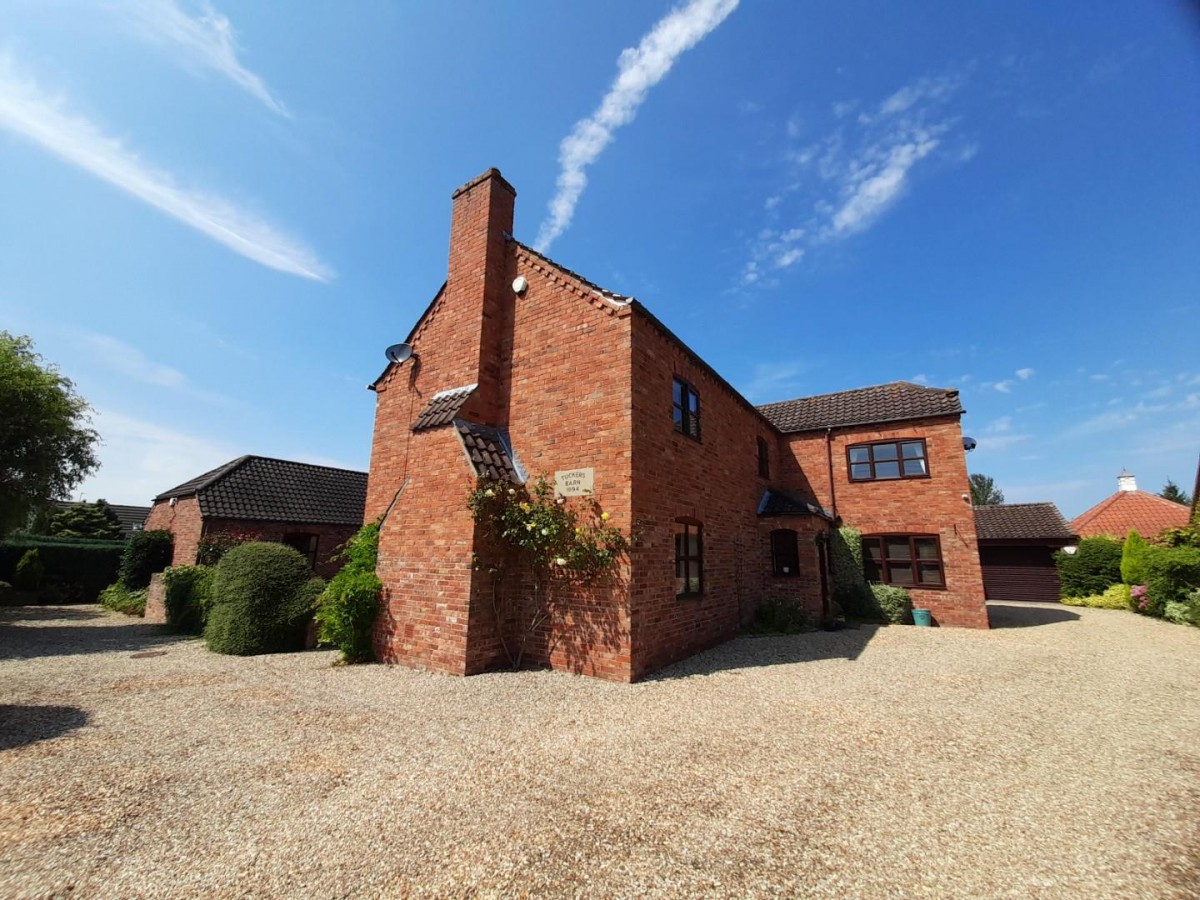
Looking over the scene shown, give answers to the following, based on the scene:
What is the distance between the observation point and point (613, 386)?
842 cm

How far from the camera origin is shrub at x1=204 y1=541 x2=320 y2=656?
9.30 meters

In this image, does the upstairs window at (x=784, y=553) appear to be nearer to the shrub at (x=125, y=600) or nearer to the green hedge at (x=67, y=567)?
the shrub at (x=125, y=600)

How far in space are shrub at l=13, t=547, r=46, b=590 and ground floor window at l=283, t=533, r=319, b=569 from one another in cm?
990

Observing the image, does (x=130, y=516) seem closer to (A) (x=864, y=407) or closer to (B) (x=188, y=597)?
(B) (x=188, y=597)

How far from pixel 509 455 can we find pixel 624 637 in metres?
3.99

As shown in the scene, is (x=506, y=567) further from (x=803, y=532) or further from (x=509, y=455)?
(x=803, y=532)

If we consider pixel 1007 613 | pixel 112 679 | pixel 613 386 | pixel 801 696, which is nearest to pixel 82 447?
pixel 112 679

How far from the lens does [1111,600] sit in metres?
19.1

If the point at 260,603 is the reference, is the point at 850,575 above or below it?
above

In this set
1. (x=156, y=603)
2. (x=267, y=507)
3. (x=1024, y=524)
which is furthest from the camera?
(x=1024, y=524)

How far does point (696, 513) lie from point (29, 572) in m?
24.1

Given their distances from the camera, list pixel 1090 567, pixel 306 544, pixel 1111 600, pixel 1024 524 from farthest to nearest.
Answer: pixel 1024 524, pixel 1090 567, pixel 1111 600, pixel 306 544

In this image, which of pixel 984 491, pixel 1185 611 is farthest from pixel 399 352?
pixel 984 491

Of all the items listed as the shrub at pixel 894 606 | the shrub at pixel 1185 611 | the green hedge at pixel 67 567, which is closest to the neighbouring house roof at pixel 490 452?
the shrub at pixel 894 606
